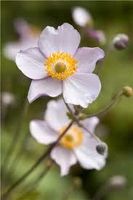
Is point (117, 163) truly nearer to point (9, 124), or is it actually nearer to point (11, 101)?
point (9, 124)

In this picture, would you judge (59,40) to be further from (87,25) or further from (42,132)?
(87,25)

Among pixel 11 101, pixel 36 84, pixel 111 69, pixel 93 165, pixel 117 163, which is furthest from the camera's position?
→ pixel 111 69

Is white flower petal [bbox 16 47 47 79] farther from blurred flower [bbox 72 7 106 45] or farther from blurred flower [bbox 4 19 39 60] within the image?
blurred flower [bbox 4 19 39 60]

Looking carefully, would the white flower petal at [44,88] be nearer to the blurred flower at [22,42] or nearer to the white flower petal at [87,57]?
the white flower petal at [87,57]

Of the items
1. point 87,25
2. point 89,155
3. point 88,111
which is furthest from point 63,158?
point 88,111

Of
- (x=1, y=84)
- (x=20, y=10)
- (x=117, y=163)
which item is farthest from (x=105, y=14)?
(x=117, y=163)

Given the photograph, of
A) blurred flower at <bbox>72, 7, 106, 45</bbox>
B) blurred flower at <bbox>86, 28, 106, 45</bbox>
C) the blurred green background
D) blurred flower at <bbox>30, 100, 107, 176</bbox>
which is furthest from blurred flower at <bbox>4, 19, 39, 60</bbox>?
blurred flower at <bbox>30, 100, 107, 176</bbox>

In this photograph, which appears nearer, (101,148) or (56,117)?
(101,148)
